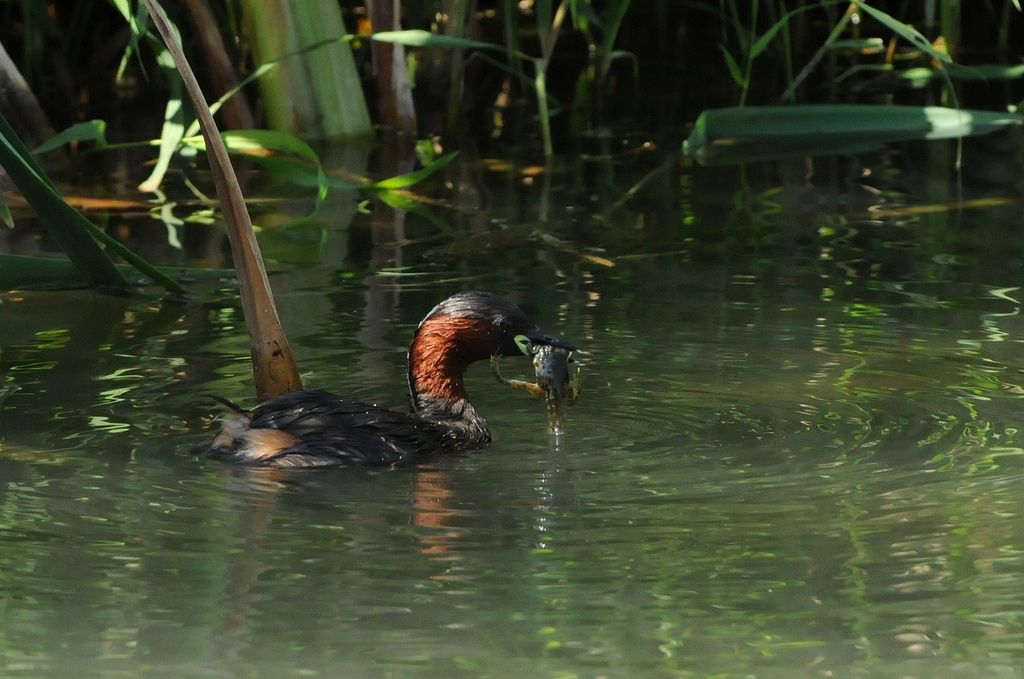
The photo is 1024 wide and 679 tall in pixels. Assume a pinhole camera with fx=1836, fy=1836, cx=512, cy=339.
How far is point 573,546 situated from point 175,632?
0.85m

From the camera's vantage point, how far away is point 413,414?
15.4ft

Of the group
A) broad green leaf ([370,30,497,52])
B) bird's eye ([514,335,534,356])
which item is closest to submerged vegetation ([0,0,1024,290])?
broad green leaf ([370,30,497,52])

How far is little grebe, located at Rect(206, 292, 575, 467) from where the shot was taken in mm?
4359

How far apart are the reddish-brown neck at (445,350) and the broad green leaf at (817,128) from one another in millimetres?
3614

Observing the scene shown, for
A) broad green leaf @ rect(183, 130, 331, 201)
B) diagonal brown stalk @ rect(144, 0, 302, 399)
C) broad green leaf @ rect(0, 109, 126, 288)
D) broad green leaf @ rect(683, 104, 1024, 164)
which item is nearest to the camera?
diagonal brown stalk @ rect(144, 0, 302, 399)

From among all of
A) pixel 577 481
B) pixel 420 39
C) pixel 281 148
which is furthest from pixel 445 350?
pixel 420 39

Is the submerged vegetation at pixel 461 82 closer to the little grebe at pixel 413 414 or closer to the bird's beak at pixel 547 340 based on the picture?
the little grebe at pixel 413 414

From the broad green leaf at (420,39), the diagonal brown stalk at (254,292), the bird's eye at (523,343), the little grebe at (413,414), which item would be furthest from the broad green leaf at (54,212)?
the broad green leaf at (420,39)

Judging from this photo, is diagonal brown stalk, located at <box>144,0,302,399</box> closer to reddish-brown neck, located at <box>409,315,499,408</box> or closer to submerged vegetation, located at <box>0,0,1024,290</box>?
reddish-brown neck, located at <box>409,315,499,408</box>

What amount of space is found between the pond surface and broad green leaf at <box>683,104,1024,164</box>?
1619 millimetres

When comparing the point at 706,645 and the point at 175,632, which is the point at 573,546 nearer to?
the point at 706,645

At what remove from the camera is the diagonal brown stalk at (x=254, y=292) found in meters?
4.55

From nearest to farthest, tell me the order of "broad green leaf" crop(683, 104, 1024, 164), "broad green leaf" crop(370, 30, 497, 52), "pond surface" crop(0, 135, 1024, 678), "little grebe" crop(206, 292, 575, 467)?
"pond surface" crop(0, 135, 1024, 678) < "little grebe" crop(206, 292, 575, 467) < "broad green leaf" crop(370, 30, 497, 52) < "broad green leaf" crop(683, 104, 1024, 164)

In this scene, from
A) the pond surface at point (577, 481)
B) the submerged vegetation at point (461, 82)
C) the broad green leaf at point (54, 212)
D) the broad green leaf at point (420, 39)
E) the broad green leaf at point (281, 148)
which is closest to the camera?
the pond surface at point (577, 481)
